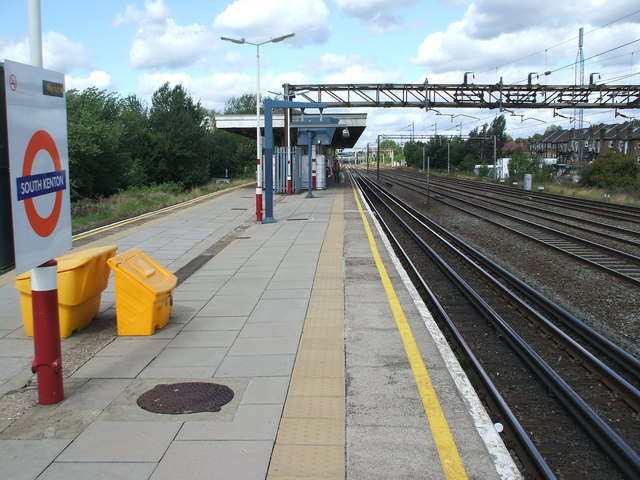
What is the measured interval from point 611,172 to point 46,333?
4722 centimetres

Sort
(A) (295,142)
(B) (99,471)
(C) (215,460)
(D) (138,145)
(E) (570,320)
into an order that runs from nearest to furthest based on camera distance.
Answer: (B) (99,471)
(C) (215,460)
(E) (570,320)
(A) (295,142)
(D) (138,145)

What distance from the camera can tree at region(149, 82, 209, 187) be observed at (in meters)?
48.4

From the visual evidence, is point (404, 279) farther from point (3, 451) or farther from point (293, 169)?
point (293, 169)

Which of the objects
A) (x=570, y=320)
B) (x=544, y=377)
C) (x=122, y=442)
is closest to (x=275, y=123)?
(x=570, y=320)

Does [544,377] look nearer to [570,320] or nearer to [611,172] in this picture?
[570,320]

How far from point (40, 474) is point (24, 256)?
4.43 ft

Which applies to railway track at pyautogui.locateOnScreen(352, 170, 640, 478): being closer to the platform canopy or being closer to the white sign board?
the white sign board

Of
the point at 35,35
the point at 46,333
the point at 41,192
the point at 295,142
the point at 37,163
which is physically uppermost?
the point at 295,142

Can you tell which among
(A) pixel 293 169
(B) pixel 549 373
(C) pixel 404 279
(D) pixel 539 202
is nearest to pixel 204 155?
(A) pixel 293 169

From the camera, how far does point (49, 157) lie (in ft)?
13.8

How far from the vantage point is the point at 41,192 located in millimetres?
4082

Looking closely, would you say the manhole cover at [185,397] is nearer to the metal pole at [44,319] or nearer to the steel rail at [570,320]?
the metal pole at [44,319]

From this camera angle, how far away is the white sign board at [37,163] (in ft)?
12.3

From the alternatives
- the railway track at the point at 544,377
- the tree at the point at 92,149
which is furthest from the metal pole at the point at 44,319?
the tree at the point at 92,149
